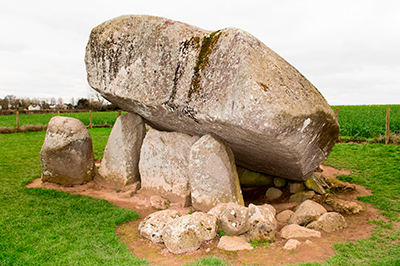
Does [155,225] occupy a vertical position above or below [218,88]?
below

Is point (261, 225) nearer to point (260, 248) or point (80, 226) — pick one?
point (260, 248)

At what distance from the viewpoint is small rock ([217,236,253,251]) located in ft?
15.2

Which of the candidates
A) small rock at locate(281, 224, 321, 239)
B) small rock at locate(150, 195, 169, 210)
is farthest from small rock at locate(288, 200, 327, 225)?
small rock at locate(150, 195, 169, 210)

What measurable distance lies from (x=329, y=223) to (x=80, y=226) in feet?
14.4

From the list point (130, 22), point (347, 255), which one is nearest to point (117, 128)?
point (130, 22)

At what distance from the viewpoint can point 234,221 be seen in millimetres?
5000

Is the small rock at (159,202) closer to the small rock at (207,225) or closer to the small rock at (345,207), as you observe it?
the small rock at (207,225)

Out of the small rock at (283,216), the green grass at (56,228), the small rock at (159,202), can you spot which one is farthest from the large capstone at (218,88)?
the green grass at (56,228)

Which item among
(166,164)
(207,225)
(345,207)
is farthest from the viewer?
(166,164)

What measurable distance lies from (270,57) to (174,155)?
124 inches

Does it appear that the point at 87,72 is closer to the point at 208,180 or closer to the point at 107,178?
the point at 107,178

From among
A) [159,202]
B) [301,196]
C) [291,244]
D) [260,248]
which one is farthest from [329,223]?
[159,202]

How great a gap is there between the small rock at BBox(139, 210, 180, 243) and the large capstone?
5.83 ft

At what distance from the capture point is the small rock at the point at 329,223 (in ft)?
17.7
